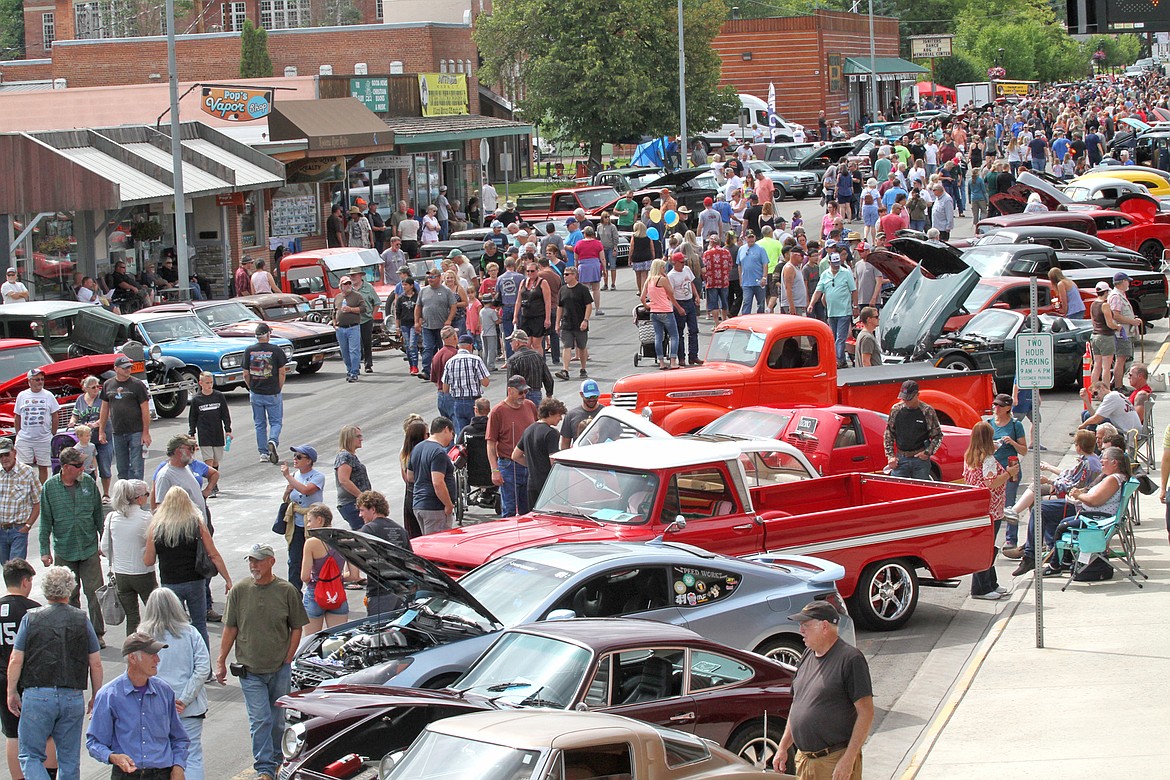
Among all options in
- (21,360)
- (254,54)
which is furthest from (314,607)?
(254,54)

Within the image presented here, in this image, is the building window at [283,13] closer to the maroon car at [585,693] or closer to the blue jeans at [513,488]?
the blue jeans at [513,488]

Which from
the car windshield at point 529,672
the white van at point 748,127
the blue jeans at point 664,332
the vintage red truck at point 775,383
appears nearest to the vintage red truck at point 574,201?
the blue jeans at point 664,332

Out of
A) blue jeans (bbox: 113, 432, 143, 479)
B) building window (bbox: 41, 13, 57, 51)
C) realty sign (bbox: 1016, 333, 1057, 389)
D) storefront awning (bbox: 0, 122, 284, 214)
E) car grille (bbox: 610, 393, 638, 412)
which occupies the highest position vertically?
building window (bbox: 41, 13, 57, 51)

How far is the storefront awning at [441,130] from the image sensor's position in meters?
45.4

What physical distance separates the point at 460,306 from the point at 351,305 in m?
1.99

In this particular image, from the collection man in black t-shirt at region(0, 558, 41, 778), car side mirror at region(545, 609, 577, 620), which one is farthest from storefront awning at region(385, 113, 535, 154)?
car side mirror at region(545, 609, 577, 620)

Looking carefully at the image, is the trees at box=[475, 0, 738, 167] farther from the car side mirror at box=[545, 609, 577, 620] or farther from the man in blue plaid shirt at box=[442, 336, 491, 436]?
the car side mirror at box=[545, 609, 577, 620]

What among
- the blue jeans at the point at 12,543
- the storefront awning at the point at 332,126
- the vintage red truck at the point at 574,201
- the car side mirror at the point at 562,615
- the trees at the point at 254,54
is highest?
the trees at the point at 254,54

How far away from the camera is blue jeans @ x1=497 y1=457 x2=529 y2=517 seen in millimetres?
15328

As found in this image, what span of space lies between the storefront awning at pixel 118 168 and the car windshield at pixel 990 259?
56.2ft

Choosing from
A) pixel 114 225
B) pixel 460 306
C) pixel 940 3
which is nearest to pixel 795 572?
pixel 460 306

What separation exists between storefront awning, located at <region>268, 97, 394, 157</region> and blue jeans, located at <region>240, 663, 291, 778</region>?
3151cm

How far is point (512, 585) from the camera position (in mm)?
10125

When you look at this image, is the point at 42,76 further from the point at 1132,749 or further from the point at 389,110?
the point at 1132,749
